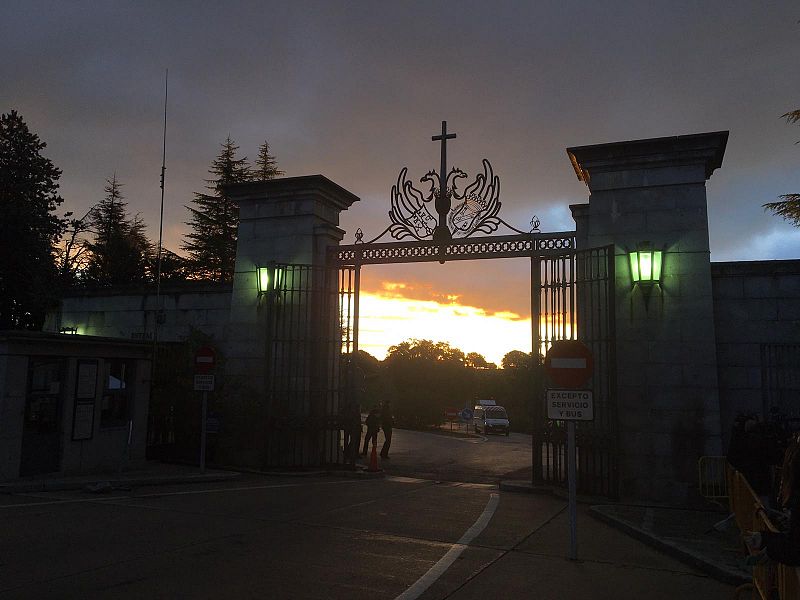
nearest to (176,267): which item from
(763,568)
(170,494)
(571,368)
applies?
(170,494)

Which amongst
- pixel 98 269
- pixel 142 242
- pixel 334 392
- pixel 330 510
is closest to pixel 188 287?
pixel 334 392

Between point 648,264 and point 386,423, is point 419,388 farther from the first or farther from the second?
point 648,264

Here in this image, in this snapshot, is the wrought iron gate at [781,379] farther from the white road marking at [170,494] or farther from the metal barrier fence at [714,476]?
the white road marking at [170,494]

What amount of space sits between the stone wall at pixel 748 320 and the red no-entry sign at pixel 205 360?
10.3m

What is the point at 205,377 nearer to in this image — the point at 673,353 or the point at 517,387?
the point at 673,353

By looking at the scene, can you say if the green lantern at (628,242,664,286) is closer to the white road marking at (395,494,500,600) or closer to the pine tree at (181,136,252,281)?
the white road marking at (395,494,500,600)

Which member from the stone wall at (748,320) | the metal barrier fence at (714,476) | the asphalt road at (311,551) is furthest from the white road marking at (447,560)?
the stone wall at (748,320)

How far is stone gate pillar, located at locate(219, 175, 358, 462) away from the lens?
50.6 ft

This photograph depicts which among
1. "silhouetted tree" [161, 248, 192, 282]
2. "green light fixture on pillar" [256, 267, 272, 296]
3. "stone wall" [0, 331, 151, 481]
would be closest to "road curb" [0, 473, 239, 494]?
"stone wall" [0, 331, 151, 481]

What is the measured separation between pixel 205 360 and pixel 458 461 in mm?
8513

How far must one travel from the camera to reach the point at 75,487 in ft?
37.1

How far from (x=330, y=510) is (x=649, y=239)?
787cm

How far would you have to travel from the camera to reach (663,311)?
12.0 m

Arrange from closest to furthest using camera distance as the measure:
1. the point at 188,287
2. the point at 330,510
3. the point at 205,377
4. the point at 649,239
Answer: the point at 330,510, the point at 649,239, the point at 205,377, the point at 188,287
